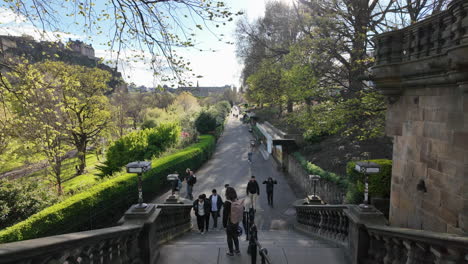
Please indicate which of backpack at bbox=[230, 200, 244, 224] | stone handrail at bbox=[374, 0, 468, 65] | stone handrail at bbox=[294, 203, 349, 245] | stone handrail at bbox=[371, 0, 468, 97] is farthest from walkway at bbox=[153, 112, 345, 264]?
stone handrail at bbox=[374, 0, 468, 65]

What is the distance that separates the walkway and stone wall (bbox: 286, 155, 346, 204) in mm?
710

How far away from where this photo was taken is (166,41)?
567 centimetres

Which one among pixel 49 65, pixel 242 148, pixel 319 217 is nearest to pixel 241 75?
pixel 242 148

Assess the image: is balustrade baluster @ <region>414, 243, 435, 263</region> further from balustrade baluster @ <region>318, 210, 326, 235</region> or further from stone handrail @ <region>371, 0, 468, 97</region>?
balustrade baluster @ <region>318, 210, 326, 235</region>

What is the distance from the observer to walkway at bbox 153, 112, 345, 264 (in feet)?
18.5

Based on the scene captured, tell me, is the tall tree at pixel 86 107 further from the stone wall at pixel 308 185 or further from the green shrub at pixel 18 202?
the stone wall at pixel 308 185

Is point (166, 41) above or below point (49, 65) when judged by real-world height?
below

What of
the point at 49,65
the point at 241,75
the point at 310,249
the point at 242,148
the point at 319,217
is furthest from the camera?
the point at 241,75

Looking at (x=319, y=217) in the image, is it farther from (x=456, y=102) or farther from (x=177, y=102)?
(x=177, y=102)

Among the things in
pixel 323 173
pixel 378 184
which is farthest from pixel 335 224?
pixel 323 173

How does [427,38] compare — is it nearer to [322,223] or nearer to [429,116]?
[429,116]

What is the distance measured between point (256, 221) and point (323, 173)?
3722 millimetres

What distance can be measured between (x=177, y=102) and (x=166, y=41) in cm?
4840

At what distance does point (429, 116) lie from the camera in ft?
15.7
